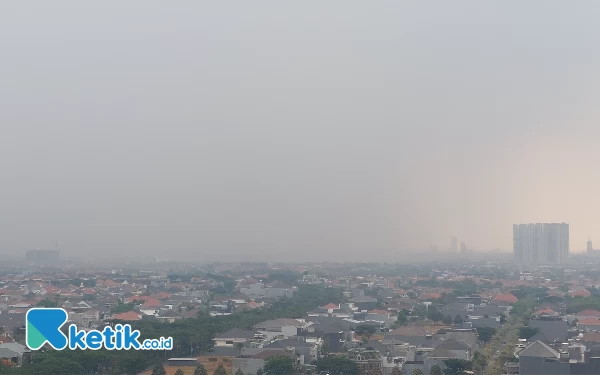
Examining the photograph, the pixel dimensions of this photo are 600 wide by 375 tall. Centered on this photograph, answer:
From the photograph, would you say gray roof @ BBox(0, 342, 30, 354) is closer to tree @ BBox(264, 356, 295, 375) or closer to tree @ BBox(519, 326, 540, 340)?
tree @ BBox(264, 356, 295, 375)

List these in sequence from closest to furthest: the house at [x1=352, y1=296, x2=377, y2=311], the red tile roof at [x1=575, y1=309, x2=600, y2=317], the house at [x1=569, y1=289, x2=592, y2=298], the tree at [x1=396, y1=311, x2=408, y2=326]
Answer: the tree at [x1=396, y1=311, x2=408, y2=326], the red tile roof at [x1=575, y1=309, x2=600, y2=317], the house at [x1=352, y1=296, x2=377, y2=311], the house at [x1=569, y1=289, x2=592, y2=298]

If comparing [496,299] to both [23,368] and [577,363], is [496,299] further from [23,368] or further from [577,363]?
[23,368]

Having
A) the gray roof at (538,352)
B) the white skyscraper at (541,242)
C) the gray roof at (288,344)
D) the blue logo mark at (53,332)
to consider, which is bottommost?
the gray roof at (288,344)

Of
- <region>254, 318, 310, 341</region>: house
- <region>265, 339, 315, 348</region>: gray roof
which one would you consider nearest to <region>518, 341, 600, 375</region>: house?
<region>265, 339, 315, 348</region>: gray roof

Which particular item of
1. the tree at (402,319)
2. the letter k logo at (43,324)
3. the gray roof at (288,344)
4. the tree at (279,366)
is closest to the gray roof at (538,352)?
the tree at (279,366)

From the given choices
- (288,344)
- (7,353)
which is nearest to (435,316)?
(288,344)


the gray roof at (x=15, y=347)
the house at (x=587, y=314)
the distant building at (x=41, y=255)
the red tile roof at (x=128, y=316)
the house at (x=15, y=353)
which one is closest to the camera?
the house at (x=15, y=353)

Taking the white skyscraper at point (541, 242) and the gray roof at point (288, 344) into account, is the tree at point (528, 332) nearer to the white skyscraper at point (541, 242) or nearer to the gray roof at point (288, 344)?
the gray roof at point (288, 344)
